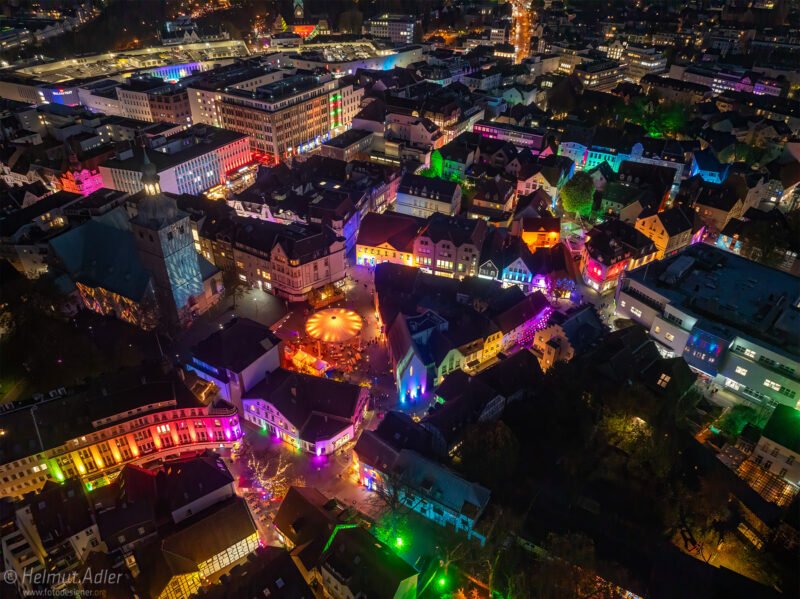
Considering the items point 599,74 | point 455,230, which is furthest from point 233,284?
point 599,74

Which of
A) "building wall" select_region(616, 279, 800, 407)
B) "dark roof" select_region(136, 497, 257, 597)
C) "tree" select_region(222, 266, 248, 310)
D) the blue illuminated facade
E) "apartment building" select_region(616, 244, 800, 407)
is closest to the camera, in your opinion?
"dark roof" select_region(136, 497, 257, 597)

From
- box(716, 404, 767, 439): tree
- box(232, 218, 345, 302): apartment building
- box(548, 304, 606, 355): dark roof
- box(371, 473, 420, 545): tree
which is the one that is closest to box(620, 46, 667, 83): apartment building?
box(548, 304, 606, 355): dark roof

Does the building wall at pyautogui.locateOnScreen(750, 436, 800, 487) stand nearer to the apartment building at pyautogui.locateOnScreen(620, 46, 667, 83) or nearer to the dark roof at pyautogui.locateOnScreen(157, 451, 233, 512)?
the dark roof at pyautogui.locateOnScreen(157, 451, 233, 512)

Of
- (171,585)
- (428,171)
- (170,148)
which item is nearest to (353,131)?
(428,171)

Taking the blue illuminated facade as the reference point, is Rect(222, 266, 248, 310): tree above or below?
below

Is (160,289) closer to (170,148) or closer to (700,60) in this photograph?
(170,148)

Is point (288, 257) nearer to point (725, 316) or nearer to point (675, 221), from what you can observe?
point (725, 316)

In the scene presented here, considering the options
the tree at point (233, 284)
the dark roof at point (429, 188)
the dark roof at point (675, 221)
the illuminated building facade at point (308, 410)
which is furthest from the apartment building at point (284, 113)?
the dark roof at point (675, 221)
